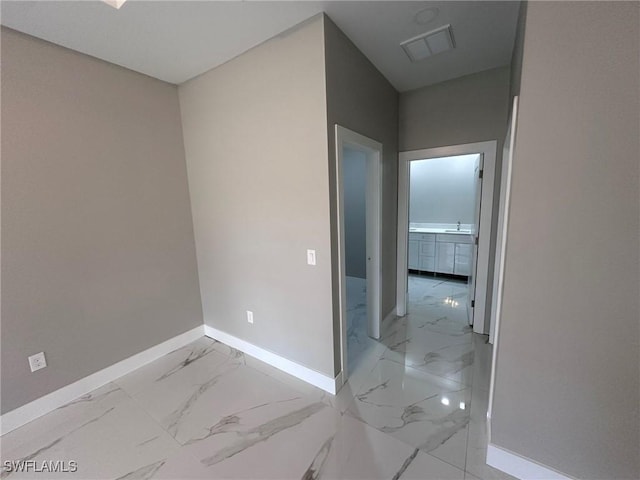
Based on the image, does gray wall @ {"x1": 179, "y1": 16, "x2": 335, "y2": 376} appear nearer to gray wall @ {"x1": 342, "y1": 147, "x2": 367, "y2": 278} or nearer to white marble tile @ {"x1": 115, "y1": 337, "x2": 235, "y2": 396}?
white marble tile @ {"x1": 115, "y1": 337, "x2": 235, "y2": 396}

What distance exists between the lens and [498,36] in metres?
1.99

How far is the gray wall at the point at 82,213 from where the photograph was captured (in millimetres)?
1823

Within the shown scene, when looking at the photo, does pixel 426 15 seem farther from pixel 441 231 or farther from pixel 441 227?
pixel 441 227

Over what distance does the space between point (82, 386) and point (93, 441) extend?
0.63 meters

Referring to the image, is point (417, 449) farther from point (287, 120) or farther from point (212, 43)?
point (212, 43)

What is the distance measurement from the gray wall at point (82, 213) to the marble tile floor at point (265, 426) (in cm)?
46

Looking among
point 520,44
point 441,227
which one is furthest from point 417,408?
point 441,227

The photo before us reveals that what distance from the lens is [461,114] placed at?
2.72 m

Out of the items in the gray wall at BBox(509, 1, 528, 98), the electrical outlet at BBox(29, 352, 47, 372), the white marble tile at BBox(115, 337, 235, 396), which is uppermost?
the gray wall at BBox(509, 1, 528, 98)

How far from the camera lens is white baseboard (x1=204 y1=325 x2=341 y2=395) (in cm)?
215
